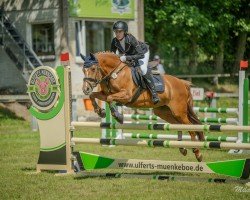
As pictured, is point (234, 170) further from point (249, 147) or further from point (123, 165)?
point (123, 165)

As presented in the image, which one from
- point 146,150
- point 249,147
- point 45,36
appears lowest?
point 146,150

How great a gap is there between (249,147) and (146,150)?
4675 mm

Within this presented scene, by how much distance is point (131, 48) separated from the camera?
8.59 m

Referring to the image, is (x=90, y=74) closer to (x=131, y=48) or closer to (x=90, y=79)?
(x=90, y=79)

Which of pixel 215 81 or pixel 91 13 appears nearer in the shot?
pixel 91 13

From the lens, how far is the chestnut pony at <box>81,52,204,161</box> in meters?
7.98

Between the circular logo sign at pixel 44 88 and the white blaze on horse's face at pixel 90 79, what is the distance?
0.73 m

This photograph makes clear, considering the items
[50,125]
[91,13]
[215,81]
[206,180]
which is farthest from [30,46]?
[206,180]

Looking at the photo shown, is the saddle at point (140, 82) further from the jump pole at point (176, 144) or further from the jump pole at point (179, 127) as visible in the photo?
the jump pole at point (176, 144)

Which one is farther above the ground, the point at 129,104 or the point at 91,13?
the point at 91,13

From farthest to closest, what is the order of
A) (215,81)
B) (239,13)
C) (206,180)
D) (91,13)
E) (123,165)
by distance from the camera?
(239,13)
(215,81)
(91,13)
(123,165)
(206,180)

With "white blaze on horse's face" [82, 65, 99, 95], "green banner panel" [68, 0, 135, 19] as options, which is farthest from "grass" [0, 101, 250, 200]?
"green banner panel" [68, 0, 135, 19]

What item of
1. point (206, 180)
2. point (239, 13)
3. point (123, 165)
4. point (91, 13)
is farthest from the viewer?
point (239, 13)

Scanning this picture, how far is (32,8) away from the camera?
19.6 m
